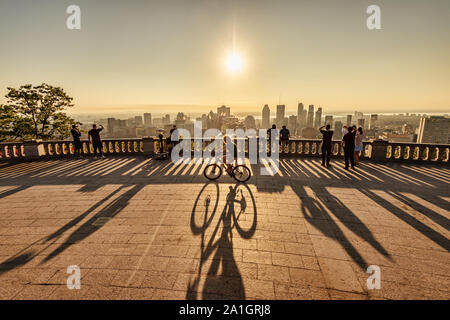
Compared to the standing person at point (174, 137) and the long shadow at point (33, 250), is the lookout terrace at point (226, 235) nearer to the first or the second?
the long shadow at point (33, 250)

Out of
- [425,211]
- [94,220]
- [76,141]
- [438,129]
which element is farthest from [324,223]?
[438,129]

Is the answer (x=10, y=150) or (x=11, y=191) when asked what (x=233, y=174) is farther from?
(x=10, y=150)

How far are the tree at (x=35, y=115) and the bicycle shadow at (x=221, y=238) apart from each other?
25428 millimetres

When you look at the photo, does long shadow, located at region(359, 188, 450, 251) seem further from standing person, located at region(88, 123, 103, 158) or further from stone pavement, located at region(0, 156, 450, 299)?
standing person, located at region(88, 123, 103, 158)

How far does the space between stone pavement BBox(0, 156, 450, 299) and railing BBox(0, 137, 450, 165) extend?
3.01 metres

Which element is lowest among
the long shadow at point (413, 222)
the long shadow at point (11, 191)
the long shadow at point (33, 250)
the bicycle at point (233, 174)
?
the long shadow at point (33, 250)

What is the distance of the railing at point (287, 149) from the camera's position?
452 inches

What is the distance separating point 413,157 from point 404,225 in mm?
9072

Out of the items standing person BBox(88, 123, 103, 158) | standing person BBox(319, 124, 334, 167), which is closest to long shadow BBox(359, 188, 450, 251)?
standing person BBox(319, 124, 334, 167)

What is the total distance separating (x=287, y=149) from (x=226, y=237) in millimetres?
9692

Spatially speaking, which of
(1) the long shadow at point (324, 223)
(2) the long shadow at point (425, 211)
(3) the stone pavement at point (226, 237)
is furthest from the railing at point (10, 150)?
(2) the long shadow at point (425, 211)

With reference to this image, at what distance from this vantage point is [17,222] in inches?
230

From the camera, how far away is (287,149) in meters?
13.3
